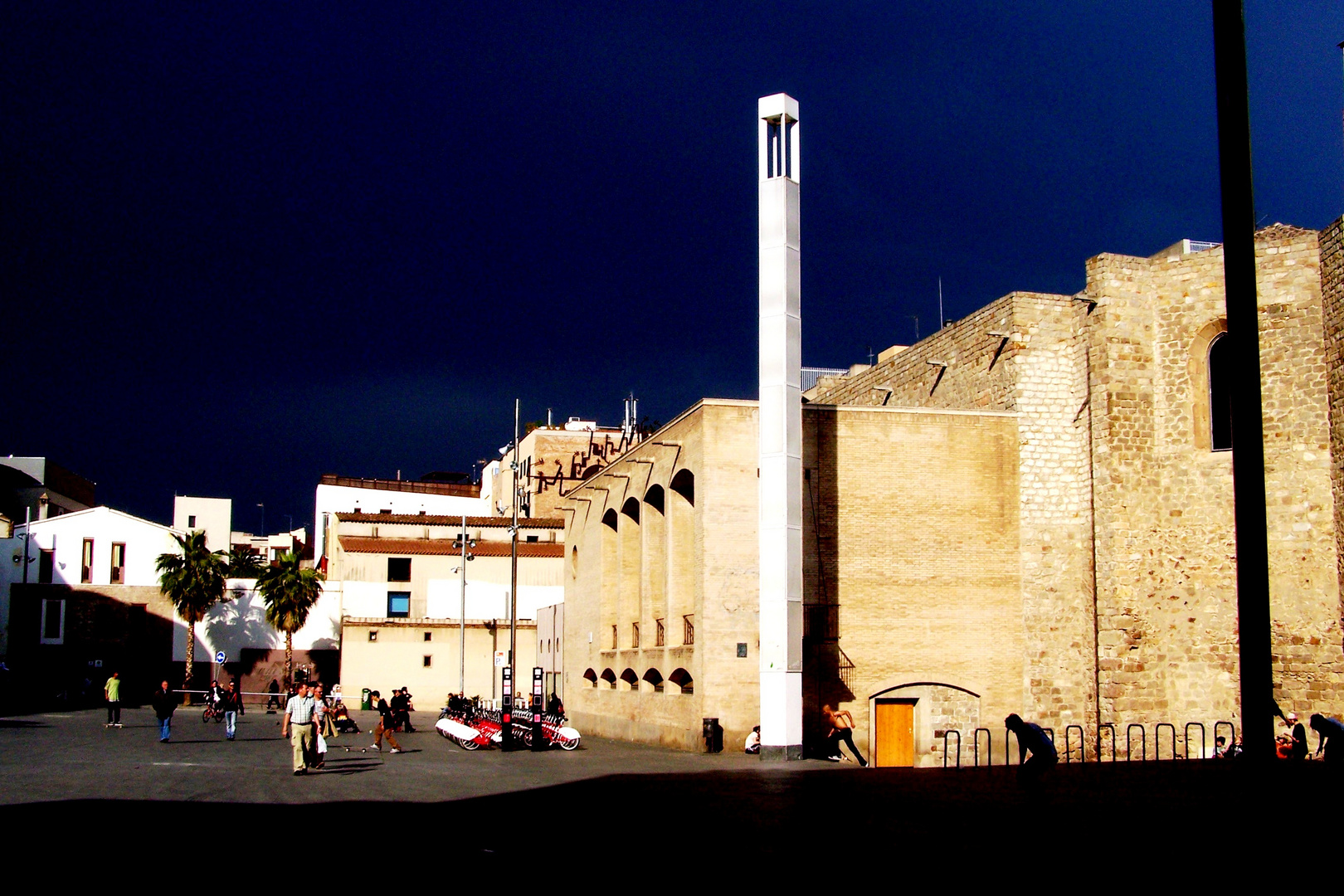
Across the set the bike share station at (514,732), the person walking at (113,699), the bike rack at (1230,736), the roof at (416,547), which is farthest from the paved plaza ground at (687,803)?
the roof at (416,547)

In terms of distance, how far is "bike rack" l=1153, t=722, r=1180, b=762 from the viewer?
2821 cm

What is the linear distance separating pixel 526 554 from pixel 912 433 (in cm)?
3752

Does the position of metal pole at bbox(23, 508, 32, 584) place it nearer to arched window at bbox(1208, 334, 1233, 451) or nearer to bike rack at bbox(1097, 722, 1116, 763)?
bike rack at bbox(1097, 722, 1116, 763)

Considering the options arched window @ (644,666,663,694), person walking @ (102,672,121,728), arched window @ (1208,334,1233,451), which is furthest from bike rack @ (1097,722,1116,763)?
person walking @ (102,672,121,728)

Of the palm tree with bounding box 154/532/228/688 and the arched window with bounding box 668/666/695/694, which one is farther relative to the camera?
the palm tree with bounding box 154/532/228/688

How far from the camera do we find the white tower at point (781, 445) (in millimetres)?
25531

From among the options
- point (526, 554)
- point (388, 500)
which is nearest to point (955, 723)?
point (526, 554)

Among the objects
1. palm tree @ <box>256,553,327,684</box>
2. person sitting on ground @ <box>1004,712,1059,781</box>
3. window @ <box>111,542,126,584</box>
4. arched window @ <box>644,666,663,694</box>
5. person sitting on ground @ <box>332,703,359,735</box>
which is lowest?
person sitting on ground @ <box>332,703,359,735</box>

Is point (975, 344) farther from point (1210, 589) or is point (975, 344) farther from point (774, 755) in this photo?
point (774, 755)

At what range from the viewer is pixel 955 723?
100ft

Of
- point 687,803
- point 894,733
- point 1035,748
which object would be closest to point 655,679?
point 894,733

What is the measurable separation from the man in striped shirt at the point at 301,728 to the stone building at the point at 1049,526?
9.91 meters

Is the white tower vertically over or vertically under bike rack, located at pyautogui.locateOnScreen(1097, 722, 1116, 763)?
over

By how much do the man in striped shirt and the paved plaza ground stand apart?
19.9 inches
